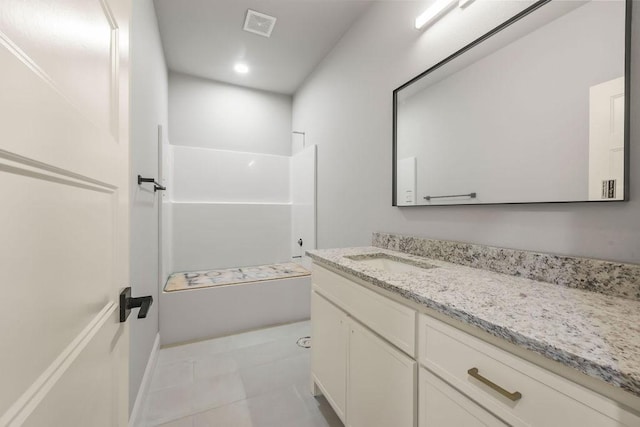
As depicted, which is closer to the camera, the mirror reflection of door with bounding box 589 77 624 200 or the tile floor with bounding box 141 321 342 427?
the mirror reflection of door with bounding box 589 77 624 200

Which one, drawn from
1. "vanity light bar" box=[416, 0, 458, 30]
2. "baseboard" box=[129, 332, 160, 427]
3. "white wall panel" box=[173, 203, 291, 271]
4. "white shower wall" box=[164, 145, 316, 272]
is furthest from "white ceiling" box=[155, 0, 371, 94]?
"baseboard" box=[129, 332, 160, 427]

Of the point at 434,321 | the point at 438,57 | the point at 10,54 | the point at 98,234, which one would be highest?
the point at 438,57

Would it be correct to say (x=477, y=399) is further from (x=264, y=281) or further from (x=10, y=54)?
(x=264, y=281)

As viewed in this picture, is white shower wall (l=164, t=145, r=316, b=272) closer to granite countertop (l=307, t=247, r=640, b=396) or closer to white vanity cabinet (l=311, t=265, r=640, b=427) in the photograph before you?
white vanity cabinet (l=311, t=265, r=640, b=427)

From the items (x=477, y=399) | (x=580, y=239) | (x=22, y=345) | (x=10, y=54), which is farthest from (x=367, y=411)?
(x=10, y=54)

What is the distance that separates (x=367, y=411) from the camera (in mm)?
1045

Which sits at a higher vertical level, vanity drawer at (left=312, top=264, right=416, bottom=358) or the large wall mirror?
the large wall mirror

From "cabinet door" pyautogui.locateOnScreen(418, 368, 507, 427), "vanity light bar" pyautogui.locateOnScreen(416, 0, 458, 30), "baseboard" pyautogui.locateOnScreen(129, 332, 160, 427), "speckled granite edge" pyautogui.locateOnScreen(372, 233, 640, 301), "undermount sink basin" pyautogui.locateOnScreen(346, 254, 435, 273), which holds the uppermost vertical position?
"vanity light bar" pyautogui.locateOnScreen(416, 0, 458, 30)

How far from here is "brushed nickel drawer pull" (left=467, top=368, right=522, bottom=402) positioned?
1.81 feet

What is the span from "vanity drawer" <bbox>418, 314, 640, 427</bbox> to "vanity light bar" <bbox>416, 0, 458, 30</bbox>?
4.87 ft

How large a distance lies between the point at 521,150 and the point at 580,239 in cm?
38

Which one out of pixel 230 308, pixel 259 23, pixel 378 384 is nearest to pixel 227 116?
pixel 259 23

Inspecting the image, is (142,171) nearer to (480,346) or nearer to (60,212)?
(60,212)

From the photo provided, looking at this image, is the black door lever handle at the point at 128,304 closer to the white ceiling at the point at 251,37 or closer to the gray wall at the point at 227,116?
the white ceiling at the point at 251,37
